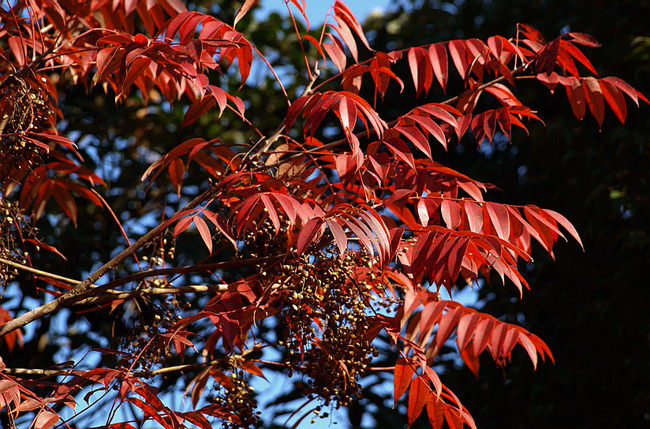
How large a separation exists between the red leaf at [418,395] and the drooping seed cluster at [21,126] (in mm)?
929

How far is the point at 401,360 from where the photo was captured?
4.93 ft

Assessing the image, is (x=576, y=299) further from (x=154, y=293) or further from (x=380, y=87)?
(x=154, y=293)

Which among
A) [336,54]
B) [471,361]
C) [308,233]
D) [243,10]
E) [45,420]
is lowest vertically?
[471,361]

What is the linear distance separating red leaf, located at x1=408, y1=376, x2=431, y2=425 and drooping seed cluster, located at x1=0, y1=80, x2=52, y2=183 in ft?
3.05

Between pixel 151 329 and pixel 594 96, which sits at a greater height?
pixel 594 96

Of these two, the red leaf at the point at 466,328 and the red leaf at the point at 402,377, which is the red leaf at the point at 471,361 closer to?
the red leaf at the point at 466,328

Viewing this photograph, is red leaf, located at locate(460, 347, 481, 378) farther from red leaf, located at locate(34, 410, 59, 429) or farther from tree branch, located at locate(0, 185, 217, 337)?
red leaf, located at locate(34, 410, 59, 429)

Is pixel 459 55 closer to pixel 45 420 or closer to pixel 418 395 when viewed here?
pixel 418 395

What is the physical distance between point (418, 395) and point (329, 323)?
0.88 feet

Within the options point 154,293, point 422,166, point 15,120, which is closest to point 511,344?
point 422,166

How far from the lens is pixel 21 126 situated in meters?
1.46

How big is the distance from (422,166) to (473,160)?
2.82 meters

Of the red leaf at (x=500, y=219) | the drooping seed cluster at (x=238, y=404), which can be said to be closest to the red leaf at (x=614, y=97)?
the red leaf at (x=500, y=219)

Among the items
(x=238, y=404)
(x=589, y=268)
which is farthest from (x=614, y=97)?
(x=589, y=268)
